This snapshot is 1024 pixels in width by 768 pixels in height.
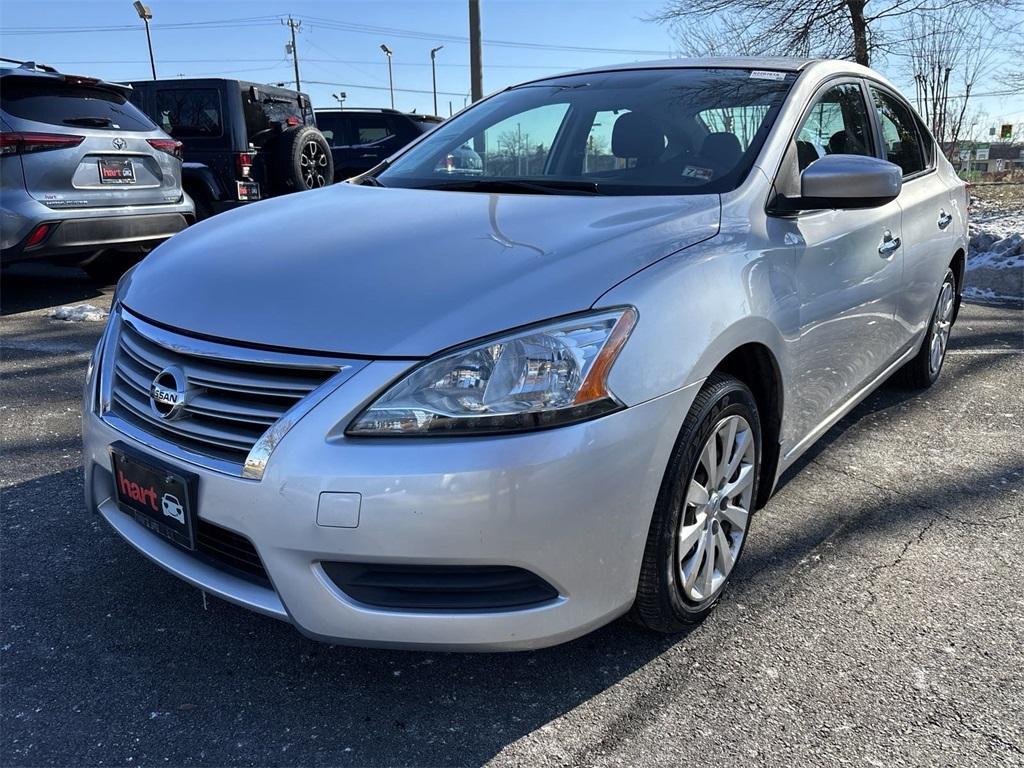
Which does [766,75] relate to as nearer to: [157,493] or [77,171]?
[157,493]

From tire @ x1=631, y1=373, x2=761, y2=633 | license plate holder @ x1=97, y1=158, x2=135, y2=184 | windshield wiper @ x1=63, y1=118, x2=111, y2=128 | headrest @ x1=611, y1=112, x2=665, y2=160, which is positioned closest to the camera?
tire @ x1=631, y1=373, x2=761, y2=633

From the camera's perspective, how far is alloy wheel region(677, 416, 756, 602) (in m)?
2.12

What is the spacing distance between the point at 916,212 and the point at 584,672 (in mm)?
2579

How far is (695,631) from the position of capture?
7.45 ft

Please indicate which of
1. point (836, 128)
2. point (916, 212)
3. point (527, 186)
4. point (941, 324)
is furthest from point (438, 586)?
point (941, 324)

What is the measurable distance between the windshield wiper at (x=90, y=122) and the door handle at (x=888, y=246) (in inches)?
208

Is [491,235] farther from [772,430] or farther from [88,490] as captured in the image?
[88,490]

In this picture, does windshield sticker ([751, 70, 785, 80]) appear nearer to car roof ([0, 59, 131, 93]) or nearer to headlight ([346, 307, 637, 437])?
headlight ([346, 307, 637, 437])

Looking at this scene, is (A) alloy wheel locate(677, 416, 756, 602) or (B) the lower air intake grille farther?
(A) alloy wheel locate(677, 416, 756, 602)

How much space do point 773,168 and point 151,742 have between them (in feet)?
7.48

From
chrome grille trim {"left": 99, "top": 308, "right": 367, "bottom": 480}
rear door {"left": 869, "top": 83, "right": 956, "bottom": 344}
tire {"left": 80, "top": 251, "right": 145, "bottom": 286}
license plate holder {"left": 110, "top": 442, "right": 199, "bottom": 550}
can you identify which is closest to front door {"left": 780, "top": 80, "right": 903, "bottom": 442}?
rear door {"left": 869, "top": 83, "right": 956, "bottom": 344}

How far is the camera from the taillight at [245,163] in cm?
873

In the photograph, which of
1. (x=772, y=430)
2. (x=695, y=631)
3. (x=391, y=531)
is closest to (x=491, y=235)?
(x=391, y=531)

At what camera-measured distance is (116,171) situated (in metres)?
5.95
